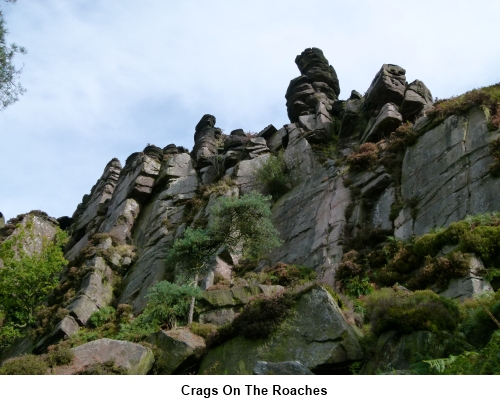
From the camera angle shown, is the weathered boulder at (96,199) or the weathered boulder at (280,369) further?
the weathered boulder at (96,199)

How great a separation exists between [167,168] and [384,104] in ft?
56.8

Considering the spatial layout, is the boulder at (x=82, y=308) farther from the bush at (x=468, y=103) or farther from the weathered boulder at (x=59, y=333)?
the bush at (x=468, y=103)

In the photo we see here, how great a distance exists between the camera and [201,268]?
2738cm

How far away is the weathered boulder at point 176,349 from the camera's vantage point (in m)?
16.7

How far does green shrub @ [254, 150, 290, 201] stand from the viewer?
36.4 meters

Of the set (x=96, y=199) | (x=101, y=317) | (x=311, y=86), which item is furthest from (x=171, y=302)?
(x=96, y=199)

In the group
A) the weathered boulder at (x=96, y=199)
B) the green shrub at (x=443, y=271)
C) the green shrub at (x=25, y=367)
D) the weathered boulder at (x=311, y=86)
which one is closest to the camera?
the green shrub at (x=25, y=367)

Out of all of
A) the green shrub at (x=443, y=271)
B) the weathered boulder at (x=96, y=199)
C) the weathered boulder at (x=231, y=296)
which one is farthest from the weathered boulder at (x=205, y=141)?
the green shrub at (x=443, y=271)

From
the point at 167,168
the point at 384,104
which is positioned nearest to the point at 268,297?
the point at 384,104

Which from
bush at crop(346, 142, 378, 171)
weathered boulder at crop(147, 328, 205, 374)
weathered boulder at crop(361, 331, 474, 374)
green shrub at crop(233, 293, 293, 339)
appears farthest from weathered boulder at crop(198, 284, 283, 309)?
bush at crop(346, 142, 378, 171)

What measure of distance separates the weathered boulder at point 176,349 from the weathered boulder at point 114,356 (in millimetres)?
447

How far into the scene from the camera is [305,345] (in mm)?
15070

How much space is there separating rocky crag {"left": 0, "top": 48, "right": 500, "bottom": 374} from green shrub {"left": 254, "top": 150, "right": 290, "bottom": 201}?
0.29 metres

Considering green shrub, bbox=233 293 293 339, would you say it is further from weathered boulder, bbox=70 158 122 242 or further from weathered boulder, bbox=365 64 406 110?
weathered boulder, bbox=70 158 122 242
